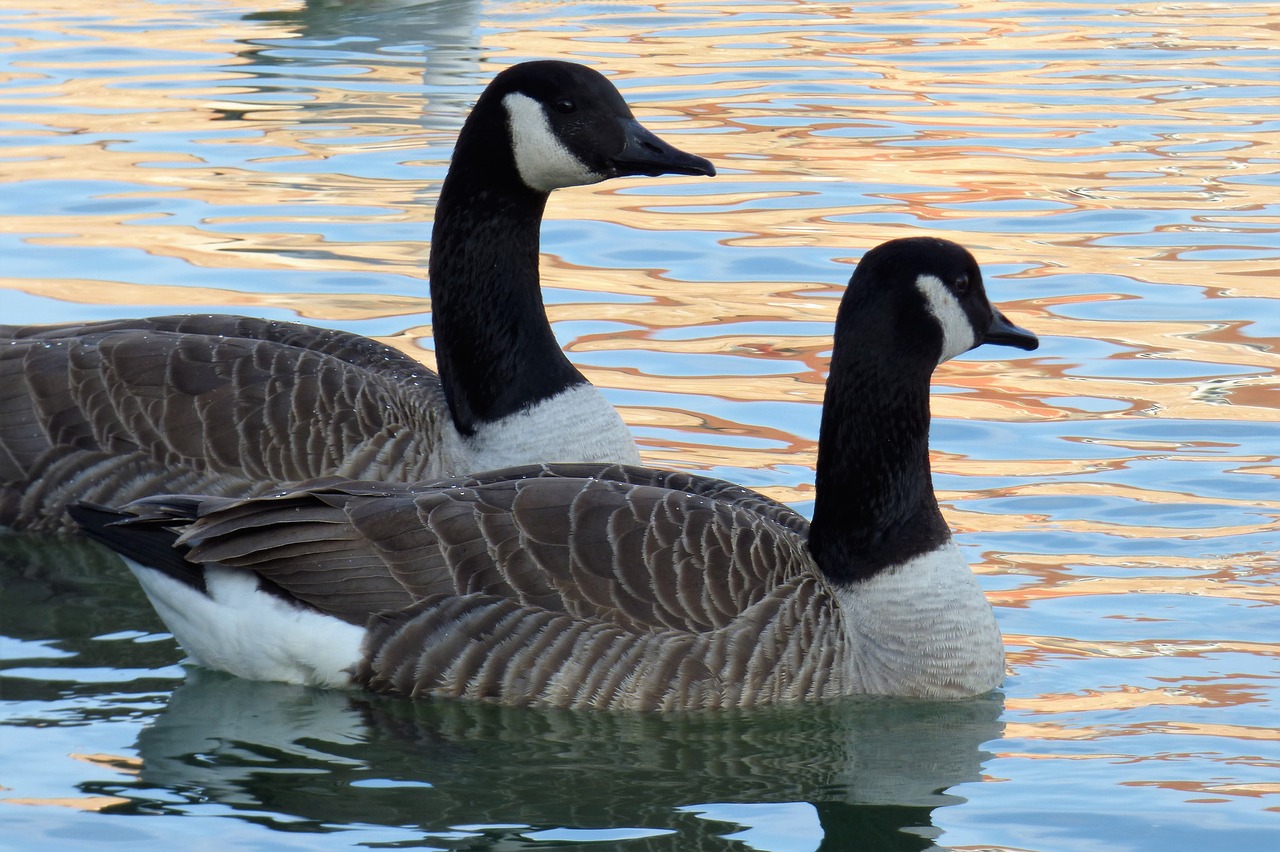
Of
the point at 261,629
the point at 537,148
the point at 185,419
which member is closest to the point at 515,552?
the point at 261,629

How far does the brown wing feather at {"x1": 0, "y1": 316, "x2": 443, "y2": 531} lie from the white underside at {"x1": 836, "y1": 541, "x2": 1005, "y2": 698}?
2.45m

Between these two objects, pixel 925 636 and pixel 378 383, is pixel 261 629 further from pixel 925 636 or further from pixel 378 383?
pixel 925 636

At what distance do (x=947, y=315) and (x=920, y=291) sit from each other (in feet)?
0.50

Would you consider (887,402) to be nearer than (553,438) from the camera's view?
Yes

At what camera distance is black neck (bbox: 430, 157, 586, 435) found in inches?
362

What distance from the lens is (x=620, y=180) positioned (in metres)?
17.5

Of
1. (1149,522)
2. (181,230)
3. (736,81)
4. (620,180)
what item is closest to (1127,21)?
(736,81)

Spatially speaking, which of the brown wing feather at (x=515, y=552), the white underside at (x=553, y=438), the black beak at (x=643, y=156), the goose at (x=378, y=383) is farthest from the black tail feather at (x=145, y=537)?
the black beak at (x=643, y=156)

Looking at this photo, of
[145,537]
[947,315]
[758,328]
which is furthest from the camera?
[758,328]

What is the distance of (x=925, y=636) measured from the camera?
751 centimetres

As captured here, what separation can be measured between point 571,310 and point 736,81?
317 inches

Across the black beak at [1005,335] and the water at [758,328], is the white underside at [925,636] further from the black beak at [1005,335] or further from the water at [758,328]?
the black beak at [1005,335]

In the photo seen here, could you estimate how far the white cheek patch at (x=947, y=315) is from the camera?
7.55 metres

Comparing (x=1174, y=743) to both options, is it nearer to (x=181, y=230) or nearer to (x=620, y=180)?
(x=181, y=230)
